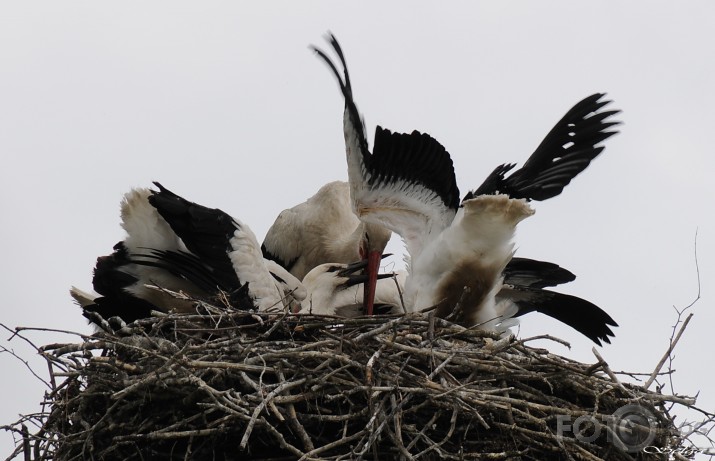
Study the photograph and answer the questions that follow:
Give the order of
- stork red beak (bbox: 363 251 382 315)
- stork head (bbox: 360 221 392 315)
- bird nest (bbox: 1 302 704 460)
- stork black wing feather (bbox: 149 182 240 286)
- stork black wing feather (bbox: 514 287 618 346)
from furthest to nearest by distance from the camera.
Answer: stork head (bbox: 360 221 392 315) → stork black wing feather (bbox: 514 287 618 346) → stork red beak (bbox: 363 251 382 315) → stork black wing feather (bbox: 149 182 240 286) → bird nest (bbox: 1 302 704 460)

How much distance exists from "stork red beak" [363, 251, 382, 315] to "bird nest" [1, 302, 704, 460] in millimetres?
1143

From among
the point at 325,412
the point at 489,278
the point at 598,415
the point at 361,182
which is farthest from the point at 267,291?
the point at 598,415

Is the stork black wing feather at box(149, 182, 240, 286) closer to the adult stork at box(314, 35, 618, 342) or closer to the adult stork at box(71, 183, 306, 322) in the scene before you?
the adult stork at box(71, 183, 306, 322)

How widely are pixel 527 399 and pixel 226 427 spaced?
109 centimetres

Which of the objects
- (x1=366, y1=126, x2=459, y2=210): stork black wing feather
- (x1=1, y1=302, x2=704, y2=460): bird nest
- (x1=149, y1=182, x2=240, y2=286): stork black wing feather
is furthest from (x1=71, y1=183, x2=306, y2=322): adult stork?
(x1=1, y1=302, x2=704, y2=460): bird nest

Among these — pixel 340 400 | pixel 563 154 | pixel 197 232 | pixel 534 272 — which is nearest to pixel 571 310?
pixel 534 272

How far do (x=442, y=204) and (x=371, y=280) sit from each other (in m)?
0.77

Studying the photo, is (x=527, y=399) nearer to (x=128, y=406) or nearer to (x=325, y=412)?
(x=325, y=412)

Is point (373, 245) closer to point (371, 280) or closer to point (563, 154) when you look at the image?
point (371, 280)

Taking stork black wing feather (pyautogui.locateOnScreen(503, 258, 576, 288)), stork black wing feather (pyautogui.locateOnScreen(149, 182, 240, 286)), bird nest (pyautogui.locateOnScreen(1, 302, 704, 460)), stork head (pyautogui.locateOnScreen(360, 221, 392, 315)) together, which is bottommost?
bird nest (pyautogui.locateOnScreen(1, 302, 704, 460))

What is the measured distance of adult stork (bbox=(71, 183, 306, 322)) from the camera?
17.9 ft

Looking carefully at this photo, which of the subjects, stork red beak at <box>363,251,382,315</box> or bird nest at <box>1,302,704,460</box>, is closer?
bird nest at <box>1,302,704,460</box>

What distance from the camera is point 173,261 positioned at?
5.51 meters

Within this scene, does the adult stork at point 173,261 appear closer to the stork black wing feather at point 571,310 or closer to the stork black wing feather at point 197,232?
the stork black wing feather at point 197,232
